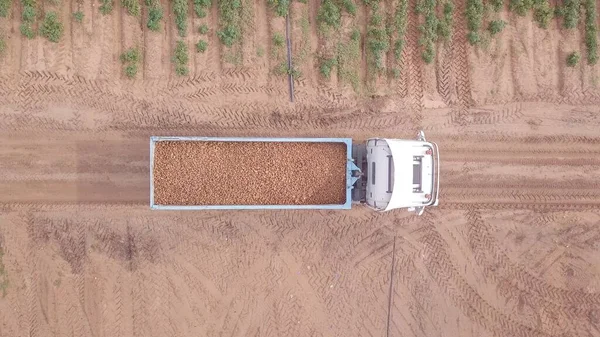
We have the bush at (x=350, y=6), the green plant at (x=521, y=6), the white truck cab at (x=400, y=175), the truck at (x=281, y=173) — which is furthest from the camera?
the green plant at (x=521, y=6)

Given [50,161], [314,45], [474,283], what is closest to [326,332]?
[474,283]

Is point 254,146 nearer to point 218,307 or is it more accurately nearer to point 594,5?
point 218,307

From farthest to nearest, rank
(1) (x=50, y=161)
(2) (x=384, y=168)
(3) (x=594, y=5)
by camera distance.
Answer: (3) (x=594, y=5) → (1) (x=50, y=161) → (2) (x=384, y=168)

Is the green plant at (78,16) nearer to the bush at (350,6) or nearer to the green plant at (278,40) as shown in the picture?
the green plant at (278,40)

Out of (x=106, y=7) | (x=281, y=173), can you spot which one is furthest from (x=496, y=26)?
(x=106, y=7)

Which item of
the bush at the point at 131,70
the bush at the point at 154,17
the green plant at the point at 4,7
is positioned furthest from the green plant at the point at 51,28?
the bush at the point at 154,17

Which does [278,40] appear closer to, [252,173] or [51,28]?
[252,173]
